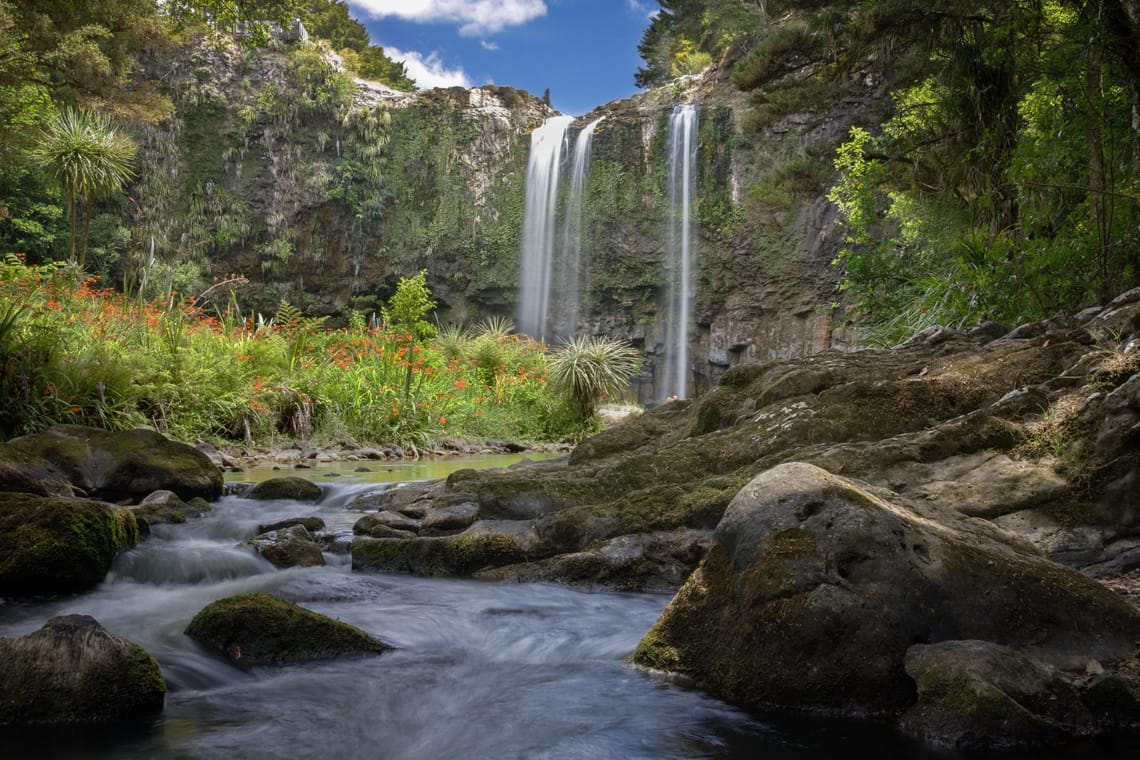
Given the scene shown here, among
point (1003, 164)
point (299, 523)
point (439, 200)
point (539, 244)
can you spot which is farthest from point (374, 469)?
point (439, 200)

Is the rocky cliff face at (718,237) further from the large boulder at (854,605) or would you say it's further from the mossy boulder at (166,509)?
the large boulder at (854,605)

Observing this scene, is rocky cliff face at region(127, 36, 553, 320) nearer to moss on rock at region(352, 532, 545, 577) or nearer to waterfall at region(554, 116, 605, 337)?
waterfall at region(554, 116, 605, 337)

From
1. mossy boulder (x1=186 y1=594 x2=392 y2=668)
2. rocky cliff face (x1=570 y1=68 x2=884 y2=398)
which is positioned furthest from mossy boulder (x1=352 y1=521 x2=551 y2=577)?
rocky cliff face (x1=570 y1=68 x2=884 y2=398)

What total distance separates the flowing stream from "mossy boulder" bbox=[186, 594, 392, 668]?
0.06 metres

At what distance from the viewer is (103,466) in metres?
6.04

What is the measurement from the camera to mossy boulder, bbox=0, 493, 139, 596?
3680mm

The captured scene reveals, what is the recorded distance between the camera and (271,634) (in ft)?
10.2

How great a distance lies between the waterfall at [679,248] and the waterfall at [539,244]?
3806mm

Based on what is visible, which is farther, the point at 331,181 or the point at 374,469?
the point at 331,181

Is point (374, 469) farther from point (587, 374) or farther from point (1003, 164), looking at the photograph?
point (1003, 164)

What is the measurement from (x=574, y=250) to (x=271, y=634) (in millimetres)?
23987

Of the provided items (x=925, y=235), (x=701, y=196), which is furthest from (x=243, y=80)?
(x=925, y=235)

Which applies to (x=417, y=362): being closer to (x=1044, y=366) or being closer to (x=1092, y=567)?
(x=1044, y=366)

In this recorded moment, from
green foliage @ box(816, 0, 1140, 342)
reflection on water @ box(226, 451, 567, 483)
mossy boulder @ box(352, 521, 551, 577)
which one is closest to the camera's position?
mossy boulder @ box(352, 521, 551, 577)
